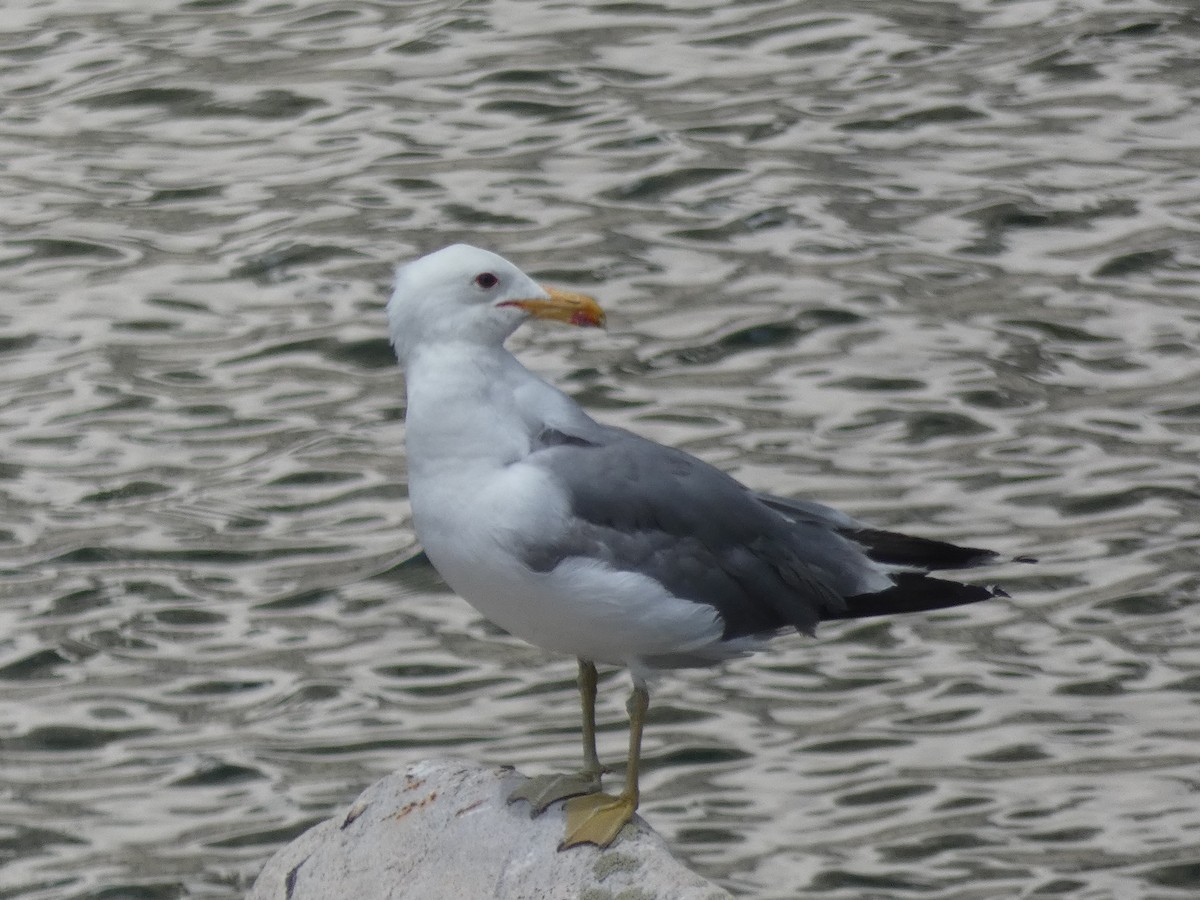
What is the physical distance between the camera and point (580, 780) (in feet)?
21.2

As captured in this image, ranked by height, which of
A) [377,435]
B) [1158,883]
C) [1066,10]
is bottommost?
[1158,883]

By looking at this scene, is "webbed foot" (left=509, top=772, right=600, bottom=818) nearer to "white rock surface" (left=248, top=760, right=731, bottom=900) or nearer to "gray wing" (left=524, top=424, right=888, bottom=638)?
"white rock surface" (left=248, top=760, right=731, bottom=900)

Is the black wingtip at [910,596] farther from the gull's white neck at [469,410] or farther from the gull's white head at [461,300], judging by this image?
the gull's white head at [461,300]

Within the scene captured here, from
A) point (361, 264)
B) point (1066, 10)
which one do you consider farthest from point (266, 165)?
point (1066, 10)

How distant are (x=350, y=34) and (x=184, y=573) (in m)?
5.22

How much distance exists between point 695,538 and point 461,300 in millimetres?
916

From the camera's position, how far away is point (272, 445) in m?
11.2

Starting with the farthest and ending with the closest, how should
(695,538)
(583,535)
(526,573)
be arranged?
(695,538)
(583,535)
(526,573)

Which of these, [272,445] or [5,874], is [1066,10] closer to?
[272,445]

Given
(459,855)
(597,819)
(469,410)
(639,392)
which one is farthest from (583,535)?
(639,392)

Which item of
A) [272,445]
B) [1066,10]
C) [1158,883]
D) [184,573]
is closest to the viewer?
[1158,883]

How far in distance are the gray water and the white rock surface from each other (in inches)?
77.3

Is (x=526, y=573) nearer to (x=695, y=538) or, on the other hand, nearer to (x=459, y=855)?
(x=695, y=538)

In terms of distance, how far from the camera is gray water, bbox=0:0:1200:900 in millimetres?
9008
